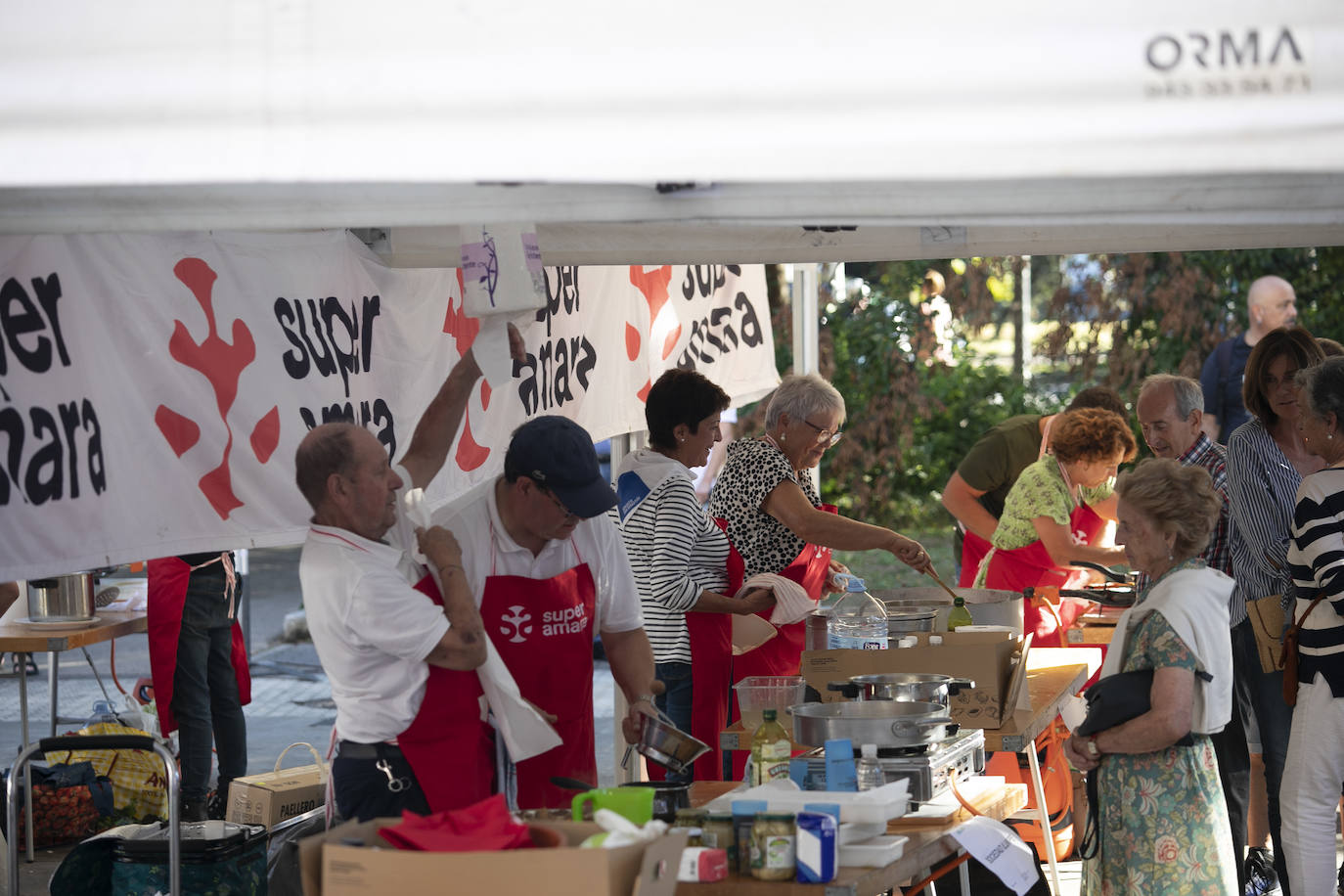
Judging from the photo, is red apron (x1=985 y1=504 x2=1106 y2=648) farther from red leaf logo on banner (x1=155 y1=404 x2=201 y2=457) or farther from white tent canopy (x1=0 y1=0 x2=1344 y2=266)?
white tent canopy (x1=0 y1=0 x2=1344 y2=266)

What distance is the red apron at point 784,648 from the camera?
495cm

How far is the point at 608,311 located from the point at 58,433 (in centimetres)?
289

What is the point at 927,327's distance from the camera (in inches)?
463

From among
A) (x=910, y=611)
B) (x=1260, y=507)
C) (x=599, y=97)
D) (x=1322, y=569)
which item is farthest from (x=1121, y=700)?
(x=599, y=97)

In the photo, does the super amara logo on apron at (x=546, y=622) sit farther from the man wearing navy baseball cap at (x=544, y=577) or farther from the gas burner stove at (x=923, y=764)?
the gas burner stove at (x=923, y=764)

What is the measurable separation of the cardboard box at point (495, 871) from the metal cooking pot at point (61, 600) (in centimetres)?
451

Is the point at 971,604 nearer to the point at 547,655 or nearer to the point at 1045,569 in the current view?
the point at 1045,569

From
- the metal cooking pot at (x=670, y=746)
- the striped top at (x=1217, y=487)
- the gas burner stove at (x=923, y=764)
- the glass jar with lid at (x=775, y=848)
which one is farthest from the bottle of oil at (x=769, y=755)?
the striped top at (x=1217, y=487)

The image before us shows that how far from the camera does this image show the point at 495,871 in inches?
85.1

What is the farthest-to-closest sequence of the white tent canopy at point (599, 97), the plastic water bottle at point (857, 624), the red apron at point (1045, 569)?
the red apron at point (1045, 569)
the plastic water bottle at point (857, 624)
the white tent canopy at point (599, 97)

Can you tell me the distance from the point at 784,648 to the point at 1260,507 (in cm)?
164

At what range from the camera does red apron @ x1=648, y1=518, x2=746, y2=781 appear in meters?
4.83

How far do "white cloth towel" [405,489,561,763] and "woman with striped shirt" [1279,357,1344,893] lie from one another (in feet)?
7.15

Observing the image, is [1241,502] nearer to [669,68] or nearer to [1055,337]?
[669,68]
